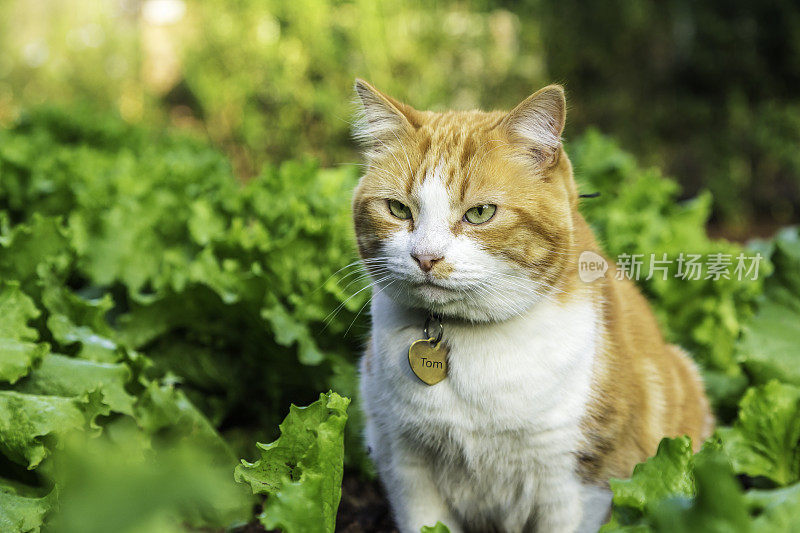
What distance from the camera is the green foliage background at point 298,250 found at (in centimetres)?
169

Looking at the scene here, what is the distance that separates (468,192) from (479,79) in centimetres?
549

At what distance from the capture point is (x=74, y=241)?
3.05m

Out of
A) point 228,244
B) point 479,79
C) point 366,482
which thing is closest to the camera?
point 366,482

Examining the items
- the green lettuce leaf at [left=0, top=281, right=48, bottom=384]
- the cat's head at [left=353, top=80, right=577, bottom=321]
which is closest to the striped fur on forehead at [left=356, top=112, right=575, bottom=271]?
the cat's head at [left=353, top=80, right=577, bottom=321]

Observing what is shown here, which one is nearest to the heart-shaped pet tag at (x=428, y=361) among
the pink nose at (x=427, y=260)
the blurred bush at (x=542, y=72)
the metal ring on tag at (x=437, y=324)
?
the metal ring on tag at (x=437, y=324)

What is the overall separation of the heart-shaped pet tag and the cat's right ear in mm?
630

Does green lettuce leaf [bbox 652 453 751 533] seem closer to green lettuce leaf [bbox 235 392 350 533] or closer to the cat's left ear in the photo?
green lettuce leaf [bbox 235 392 350 533]

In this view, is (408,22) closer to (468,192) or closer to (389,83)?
(389,83)

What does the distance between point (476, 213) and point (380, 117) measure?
459 millimetres

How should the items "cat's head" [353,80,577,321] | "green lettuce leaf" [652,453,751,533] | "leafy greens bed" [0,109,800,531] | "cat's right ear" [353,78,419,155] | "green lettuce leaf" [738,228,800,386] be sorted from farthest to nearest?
"green lettuce leaf" [738,228,800,386] < "cat's right ear" [353,78,419,155] < "cat's head" [353,80,577,321] < "leafy greens bed" [0,109,800,531] < "green lettuce leaf" [652,453,751,533]

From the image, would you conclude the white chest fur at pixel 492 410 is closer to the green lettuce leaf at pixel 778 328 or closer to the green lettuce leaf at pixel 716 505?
the green lettuce leaf at pixel 716 505

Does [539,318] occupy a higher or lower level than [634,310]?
higher

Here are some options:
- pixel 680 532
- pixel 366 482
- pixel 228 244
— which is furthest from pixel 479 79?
pixel 680 532

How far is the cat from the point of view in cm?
185
